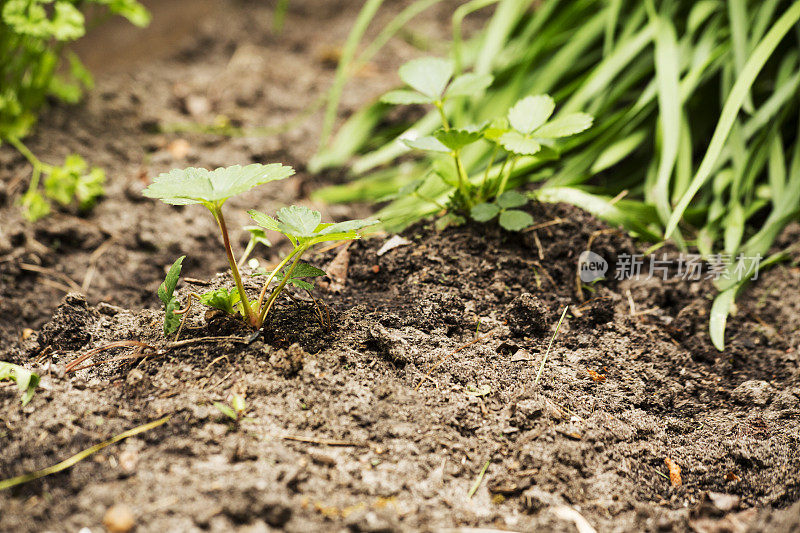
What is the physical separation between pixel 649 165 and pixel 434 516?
1.21m

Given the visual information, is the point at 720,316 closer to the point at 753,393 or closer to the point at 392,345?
the point at 753,393

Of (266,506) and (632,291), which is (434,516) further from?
(632,291)

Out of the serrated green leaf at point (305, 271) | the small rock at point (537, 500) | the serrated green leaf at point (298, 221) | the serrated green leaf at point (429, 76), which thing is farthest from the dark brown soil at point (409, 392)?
the serrated green leaf at point (429, 76)

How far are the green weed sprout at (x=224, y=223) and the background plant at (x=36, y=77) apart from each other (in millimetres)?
724

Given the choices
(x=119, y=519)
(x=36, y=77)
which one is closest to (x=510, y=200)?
(x=119, y=519)

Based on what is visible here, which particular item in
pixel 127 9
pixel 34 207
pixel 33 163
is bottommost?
pixel 34 207

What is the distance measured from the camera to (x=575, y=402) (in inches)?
38.7

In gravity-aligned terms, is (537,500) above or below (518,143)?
below

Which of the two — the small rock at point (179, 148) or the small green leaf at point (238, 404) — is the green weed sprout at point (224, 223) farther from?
the small rock at point (179, 148)

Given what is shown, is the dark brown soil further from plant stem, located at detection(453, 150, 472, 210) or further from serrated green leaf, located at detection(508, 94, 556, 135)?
serrated green leaf, located at detection(508, 94, 556, 135)

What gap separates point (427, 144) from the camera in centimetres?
108

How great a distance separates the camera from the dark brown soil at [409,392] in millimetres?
765

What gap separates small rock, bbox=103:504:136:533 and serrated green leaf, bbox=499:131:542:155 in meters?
0.87

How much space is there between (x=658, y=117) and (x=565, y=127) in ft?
1.97
